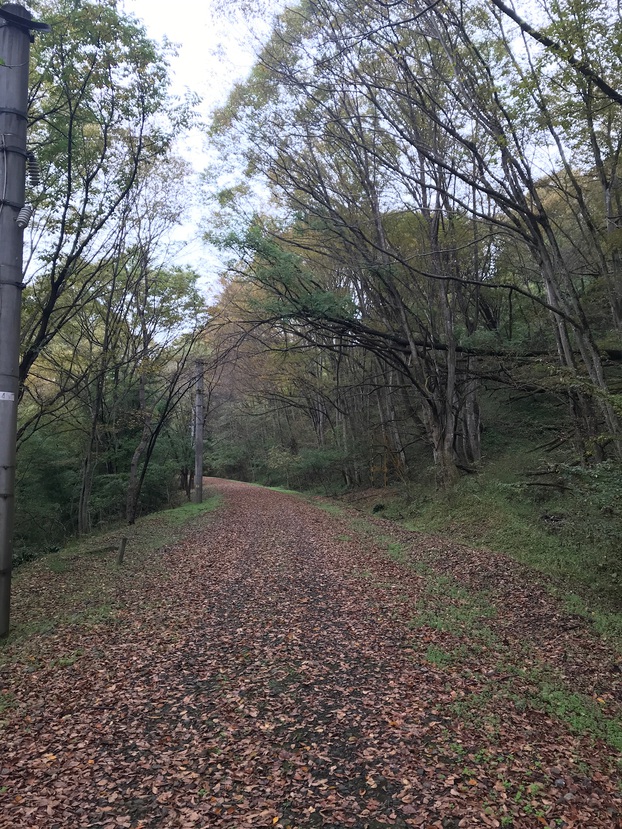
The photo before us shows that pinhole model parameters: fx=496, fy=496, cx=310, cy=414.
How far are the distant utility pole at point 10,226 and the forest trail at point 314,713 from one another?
168cm

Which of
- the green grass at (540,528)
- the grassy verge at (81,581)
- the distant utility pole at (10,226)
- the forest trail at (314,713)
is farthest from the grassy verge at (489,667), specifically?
the distant utility pole at (10,226)

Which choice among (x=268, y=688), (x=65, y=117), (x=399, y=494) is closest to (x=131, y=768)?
(x=268, y=688)

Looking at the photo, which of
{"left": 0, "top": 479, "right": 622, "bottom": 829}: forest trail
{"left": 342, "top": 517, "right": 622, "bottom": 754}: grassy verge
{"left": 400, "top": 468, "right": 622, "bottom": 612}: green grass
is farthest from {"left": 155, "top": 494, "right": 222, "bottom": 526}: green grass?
{"left": 342, "top": 517, "right": 622, "bottom": 754}: grassy verge

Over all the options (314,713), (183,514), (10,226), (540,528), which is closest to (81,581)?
(10,226)

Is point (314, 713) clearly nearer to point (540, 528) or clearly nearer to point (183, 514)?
point (540, 528)

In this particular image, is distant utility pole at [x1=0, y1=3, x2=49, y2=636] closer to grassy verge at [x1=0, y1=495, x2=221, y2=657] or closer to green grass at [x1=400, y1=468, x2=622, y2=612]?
grassy verge at [x1=0, y1=495, x2=221, y2=657]

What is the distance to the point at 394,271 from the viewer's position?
14453 mm

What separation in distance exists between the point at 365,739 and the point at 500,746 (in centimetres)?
97

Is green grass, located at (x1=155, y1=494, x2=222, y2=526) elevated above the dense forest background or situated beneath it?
situated beneath

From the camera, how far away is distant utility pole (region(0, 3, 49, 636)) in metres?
5.72

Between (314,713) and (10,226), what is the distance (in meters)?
6.17

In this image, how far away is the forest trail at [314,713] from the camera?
9.80ft

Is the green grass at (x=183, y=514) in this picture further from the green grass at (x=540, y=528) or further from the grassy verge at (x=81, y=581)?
the green grass at (x=540, y=528)

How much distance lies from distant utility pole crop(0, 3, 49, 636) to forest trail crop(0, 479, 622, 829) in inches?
66.3
